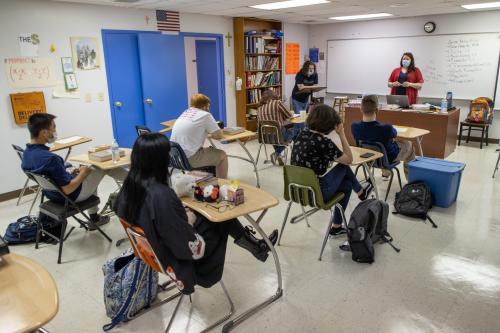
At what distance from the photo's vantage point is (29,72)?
471cm

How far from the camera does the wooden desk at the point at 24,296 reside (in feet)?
3.87

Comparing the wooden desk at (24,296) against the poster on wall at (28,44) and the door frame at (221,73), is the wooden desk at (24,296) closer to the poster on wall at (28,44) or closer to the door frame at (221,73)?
the poster on wall at (28,44)

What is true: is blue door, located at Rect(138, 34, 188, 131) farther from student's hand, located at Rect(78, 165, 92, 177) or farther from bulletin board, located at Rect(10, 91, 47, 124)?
student's hand, located at Rect(78, 165, 92, 177)

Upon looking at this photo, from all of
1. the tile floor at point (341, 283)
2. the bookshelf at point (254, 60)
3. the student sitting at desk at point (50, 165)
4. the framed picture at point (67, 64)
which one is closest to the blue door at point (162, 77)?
the framed picture at point (67, 64)

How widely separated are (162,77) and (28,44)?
6.74 feet

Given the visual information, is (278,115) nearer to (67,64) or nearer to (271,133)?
(271,133)

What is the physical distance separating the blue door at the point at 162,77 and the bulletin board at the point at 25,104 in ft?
5.30

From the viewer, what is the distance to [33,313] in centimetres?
122

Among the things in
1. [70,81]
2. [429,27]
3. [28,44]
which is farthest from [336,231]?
[429,27]

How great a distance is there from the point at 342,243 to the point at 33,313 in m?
2.61

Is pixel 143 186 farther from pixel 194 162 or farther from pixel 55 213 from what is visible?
pixel 194 162

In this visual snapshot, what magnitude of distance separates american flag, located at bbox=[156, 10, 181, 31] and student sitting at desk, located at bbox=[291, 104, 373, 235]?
405cm

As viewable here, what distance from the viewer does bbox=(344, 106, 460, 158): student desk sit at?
5707mm

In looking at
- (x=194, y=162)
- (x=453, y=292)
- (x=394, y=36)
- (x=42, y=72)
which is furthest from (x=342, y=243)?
(x=394, y=36)
